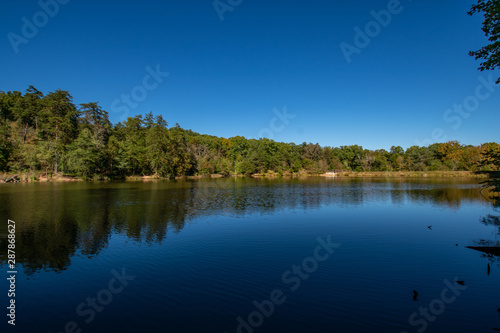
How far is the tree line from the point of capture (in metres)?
66.9

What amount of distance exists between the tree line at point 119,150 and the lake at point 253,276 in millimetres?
39191

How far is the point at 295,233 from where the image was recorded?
672 inches

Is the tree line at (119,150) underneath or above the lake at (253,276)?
above

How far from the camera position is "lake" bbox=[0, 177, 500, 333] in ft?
23.9

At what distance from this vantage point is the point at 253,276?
10219 mm

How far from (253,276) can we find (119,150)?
262 feet

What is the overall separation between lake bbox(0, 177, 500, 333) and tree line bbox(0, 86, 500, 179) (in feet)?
129

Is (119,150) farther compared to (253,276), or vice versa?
(119,150)

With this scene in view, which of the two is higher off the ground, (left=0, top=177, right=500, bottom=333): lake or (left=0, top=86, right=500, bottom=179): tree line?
(left=0, top=86, right=500, bottom=179): tree line

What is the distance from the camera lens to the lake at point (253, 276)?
287 inches

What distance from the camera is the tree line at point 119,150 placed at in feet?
220

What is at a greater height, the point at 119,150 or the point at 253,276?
the point at 119,150

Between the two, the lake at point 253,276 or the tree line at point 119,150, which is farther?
the tree line at point 119,150

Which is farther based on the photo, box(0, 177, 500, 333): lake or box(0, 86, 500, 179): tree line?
box(0, 86, 500, 179): tree line
